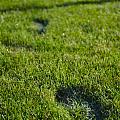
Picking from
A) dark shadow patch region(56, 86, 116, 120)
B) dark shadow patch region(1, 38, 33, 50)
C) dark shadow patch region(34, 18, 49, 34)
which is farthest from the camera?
dark shadow patch region(34, 18, 49, 34)

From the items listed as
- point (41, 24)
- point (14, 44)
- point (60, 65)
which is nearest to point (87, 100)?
point (60, 65)

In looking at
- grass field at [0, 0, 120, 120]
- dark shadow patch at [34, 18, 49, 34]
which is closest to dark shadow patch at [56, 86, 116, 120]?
grass field at [0, 0, 120, 120]

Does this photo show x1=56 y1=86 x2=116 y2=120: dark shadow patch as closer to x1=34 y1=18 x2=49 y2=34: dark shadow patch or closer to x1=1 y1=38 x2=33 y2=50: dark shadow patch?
x1=1 y1=38 x2=33 y2=50: dark shadow patch

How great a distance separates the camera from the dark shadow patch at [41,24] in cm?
979

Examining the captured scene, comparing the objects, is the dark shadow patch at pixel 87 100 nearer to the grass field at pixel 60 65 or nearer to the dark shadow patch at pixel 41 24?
the grass field at pixel 60 65

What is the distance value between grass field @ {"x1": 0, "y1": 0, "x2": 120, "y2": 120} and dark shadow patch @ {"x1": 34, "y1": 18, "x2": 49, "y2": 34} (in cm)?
2

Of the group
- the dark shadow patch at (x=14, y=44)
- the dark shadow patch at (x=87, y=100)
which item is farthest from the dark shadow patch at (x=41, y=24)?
the dark shadow patch at (x=87, y=100)

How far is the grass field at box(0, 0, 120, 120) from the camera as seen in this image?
5961mm

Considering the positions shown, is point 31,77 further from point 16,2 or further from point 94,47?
point 16,2

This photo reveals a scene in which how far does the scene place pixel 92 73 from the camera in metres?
7.05

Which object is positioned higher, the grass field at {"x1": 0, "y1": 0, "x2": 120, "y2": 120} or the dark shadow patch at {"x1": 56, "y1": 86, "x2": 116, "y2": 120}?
the grass field at {"x1": 0, "y1": 0, "x2": 120, "y2": 120}

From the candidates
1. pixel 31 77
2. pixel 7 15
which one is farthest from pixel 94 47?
pixel 7 15

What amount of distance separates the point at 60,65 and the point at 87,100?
1.30 m

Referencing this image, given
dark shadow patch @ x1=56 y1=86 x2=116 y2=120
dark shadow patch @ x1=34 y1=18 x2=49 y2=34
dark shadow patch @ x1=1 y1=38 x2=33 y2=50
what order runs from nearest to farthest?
dark shadow patch @ x1=56 y1=86 x2=116 y2=120 → dark shadow patch @ x1=1 y1=38 x2=33 y2=50 → dark shadow patch @ x1=34 y1=18 x2=49 y2=34
